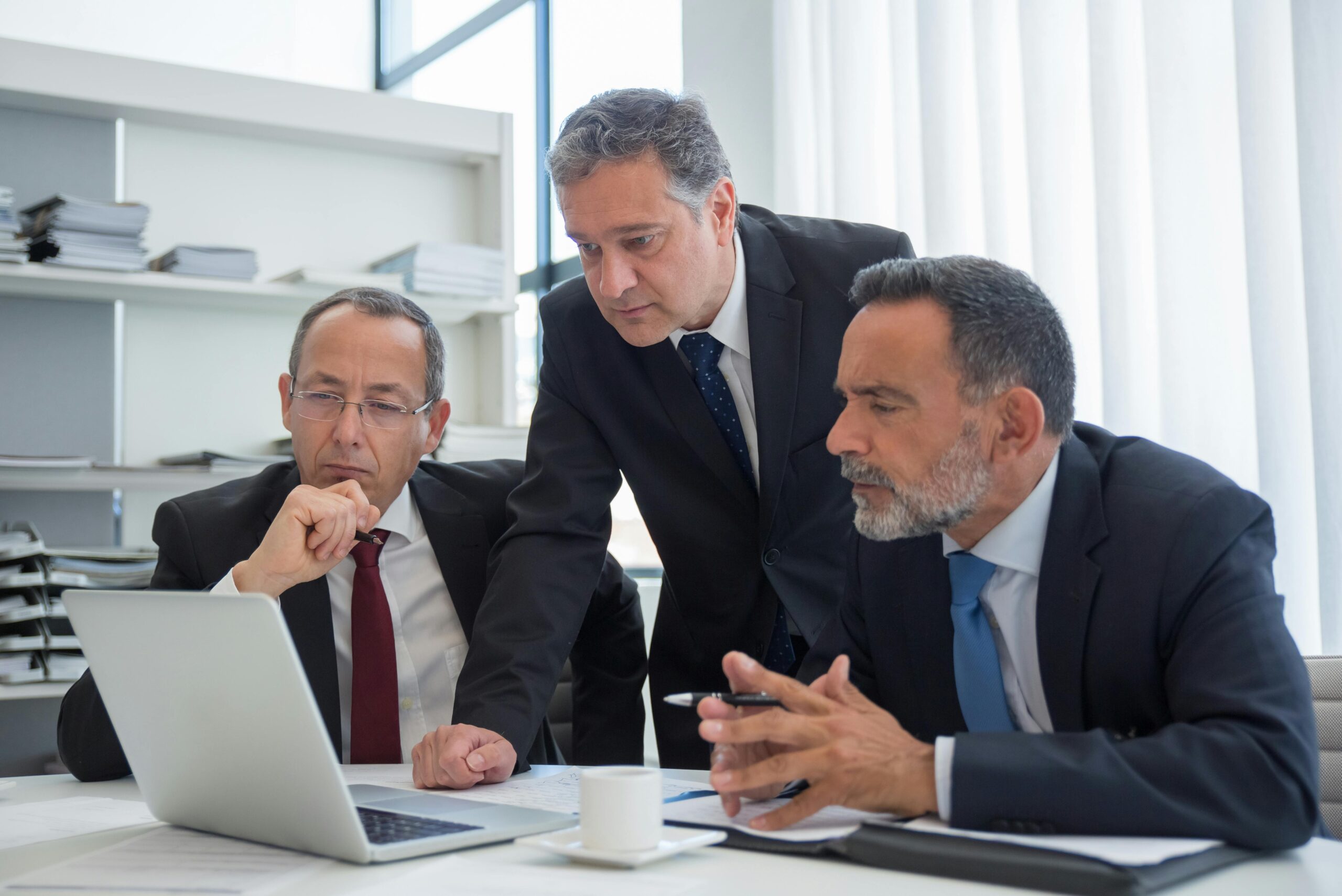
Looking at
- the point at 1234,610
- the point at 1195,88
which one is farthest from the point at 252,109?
the point at 1234,610

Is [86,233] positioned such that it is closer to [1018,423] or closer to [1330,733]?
[1018,423]

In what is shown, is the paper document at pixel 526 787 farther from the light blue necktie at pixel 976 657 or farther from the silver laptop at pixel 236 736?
the light blue necktie at pixel 976 657

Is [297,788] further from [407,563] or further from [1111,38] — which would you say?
[1111,38]

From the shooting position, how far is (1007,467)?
142 centimetres

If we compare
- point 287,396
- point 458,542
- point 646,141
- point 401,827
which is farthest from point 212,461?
point 401,827

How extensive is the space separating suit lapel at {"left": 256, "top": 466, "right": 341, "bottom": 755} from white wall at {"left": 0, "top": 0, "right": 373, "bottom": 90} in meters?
3.92

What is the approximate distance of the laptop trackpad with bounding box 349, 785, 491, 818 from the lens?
124 cm

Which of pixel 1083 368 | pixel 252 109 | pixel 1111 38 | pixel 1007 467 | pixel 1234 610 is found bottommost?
pixel 1234 610

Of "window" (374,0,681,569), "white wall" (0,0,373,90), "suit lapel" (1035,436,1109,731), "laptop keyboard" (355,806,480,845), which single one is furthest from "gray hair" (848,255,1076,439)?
"white wall" (0,0,373,90)

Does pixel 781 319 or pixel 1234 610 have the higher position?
pixel 781 319

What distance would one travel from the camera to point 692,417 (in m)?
1.93

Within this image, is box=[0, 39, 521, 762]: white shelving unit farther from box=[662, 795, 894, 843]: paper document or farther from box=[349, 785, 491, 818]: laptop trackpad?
box=[662, 795, 894, 843]: paper document

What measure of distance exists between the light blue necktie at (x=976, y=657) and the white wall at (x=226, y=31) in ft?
14.8

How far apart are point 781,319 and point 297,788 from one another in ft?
3.83
